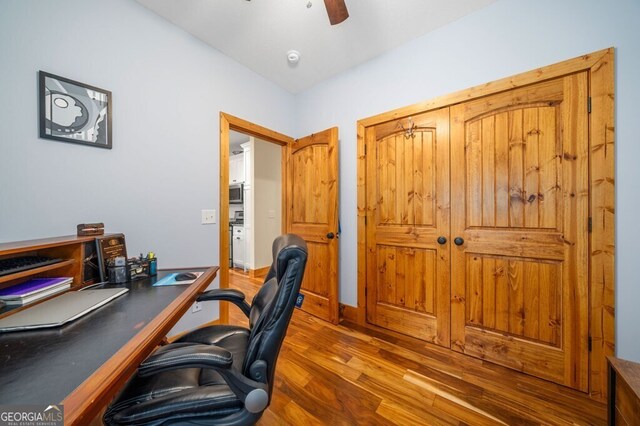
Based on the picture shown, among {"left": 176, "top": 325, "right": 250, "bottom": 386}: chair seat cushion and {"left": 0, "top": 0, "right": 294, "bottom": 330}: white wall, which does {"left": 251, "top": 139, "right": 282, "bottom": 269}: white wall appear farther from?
{"left": 176, "top": 325, "right": 250, "bottom": 386}: chair seat cushion

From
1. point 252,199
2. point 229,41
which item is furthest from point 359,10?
point 252,199

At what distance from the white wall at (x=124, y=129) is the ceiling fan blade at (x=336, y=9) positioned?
131cm

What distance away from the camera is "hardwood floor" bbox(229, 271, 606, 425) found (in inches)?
50.5

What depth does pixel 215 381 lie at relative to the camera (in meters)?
0.88

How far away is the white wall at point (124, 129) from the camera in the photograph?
1.27m

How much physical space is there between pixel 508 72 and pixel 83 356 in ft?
8.99

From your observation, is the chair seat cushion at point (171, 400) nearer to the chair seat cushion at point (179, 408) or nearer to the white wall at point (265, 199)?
the chair seat cushion at point (179, 408)

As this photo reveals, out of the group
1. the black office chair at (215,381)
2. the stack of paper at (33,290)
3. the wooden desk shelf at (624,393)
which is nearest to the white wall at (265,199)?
the stack of paper at (33,290)

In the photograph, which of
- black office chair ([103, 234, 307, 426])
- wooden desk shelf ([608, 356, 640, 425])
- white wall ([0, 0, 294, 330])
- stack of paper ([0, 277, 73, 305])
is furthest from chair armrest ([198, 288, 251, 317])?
wooden desk shelf ([608, 356, 640, 425])

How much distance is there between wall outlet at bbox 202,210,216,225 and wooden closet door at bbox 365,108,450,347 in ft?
5.04

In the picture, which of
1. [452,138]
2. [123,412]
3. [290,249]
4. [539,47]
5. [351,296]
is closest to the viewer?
[123,412]

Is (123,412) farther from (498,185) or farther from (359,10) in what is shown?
(359,10)

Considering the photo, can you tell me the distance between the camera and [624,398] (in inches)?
30.6

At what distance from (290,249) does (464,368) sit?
1800mm
